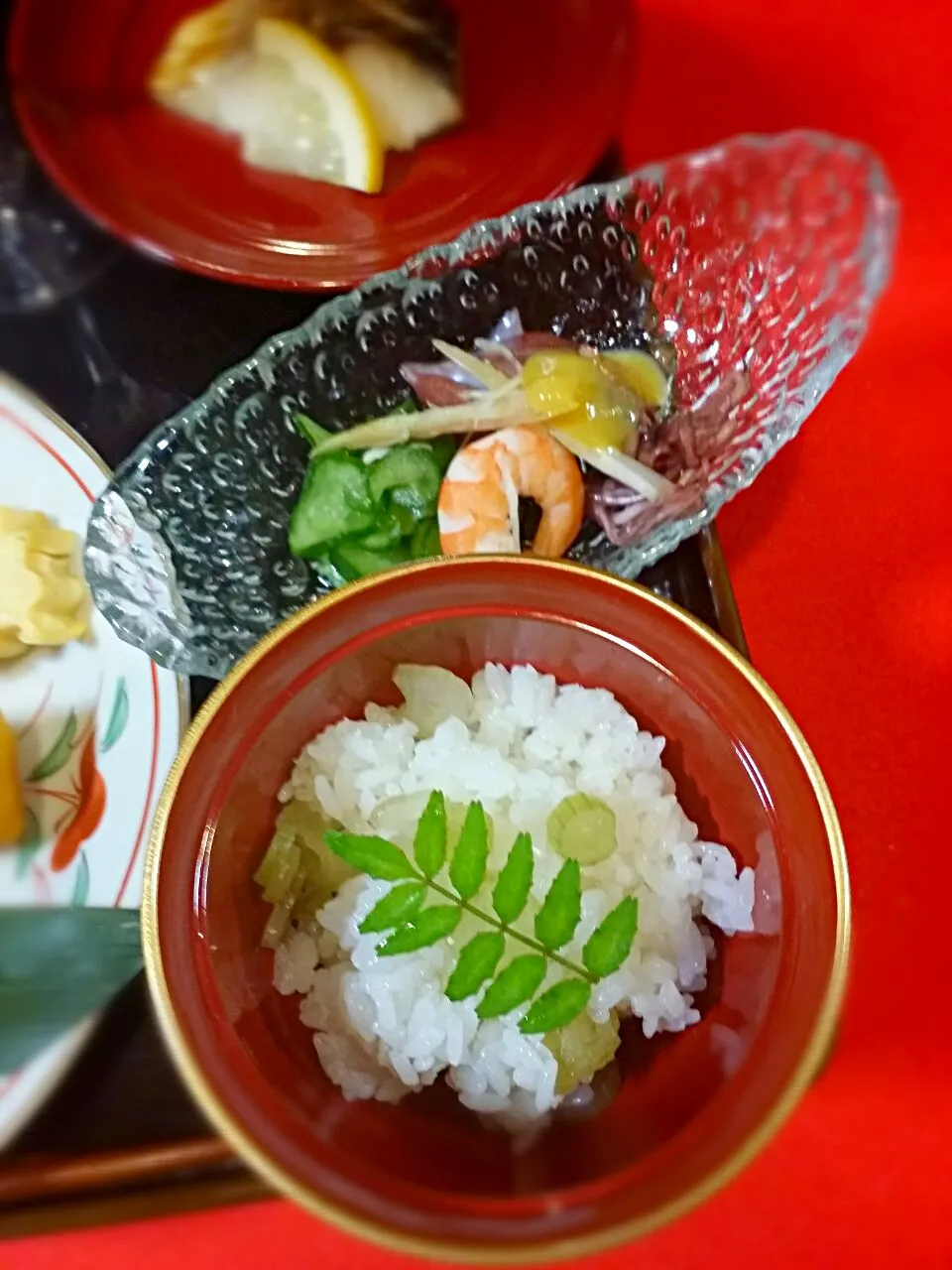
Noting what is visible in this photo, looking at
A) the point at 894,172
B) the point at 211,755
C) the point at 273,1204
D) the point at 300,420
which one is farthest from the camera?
the point at 894,172

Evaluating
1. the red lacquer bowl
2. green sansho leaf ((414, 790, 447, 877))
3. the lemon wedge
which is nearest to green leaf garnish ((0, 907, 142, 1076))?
the red lacquer bowl

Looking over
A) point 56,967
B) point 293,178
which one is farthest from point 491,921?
point 293,178

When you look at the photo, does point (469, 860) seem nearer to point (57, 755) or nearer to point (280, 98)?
point (57, 755)

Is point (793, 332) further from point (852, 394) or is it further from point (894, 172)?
point (894, 172)

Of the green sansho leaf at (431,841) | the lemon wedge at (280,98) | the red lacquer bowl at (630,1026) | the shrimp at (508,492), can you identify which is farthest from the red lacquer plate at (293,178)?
the green sansho leaf at (431,841)

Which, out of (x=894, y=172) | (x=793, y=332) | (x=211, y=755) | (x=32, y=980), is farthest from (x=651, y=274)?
(x=32, y=980)

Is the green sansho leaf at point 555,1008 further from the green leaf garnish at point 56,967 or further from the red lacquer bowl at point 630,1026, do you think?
the green leaf garnish at point 56,967

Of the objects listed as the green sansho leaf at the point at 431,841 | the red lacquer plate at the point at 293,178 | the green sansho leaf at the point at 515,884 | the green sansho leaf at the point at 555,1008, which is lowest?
the green sansho leaf at the point at 555,1008
